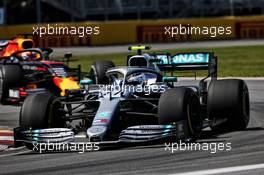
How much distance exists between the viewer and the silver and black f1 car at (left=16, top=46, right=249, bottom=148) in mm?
10422

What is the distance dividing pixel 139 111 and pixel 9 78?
266 inches

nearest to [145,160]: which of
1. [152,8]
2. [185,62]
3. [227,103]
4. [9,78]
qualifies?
[227,103]

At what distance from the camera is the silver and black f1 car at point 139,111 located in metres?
10.4

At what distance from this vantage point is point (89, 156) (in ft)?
32.3

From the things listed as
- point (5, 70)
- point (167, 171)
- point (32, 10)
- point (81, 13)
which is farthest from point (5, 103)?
point (32, 10)

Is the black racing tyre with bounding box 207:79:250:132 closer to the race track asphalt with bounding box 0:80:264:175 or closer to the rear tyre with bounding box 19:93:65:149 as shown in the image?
the race track asphalt with bounding box 0:80:264:175

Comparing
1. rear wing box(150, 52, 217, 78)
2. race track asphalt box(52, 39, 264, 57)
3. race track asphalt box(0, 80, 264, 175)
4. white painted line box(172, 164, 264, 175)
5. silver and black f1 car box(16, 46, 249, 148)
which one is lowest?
race track asphalt box(52, 39, 264, 57)

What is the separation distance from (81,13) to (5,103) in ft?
105

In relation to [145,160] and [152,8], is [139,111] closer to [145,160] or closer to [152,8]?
[145,160]

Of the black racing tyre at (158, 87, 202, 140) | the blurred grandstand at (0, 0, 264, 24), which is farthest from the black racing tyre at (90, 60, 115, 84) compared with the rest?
the blurred grandstand at (0, 0, 264, 24)

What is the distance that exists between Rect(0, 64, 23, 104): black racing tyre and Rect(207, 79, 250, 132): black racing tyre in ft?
23.3

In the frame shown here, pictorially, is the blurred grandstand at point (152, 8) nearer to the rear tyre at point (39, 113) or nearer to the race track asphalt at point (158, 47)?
the race track asphalt at point (158, 47)

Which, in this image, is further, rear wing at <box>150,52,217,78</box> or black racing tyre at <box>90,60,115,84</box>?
black racing tyre at <box>90,60,115,84</box>

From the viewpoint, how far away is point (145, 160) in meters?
9.28
